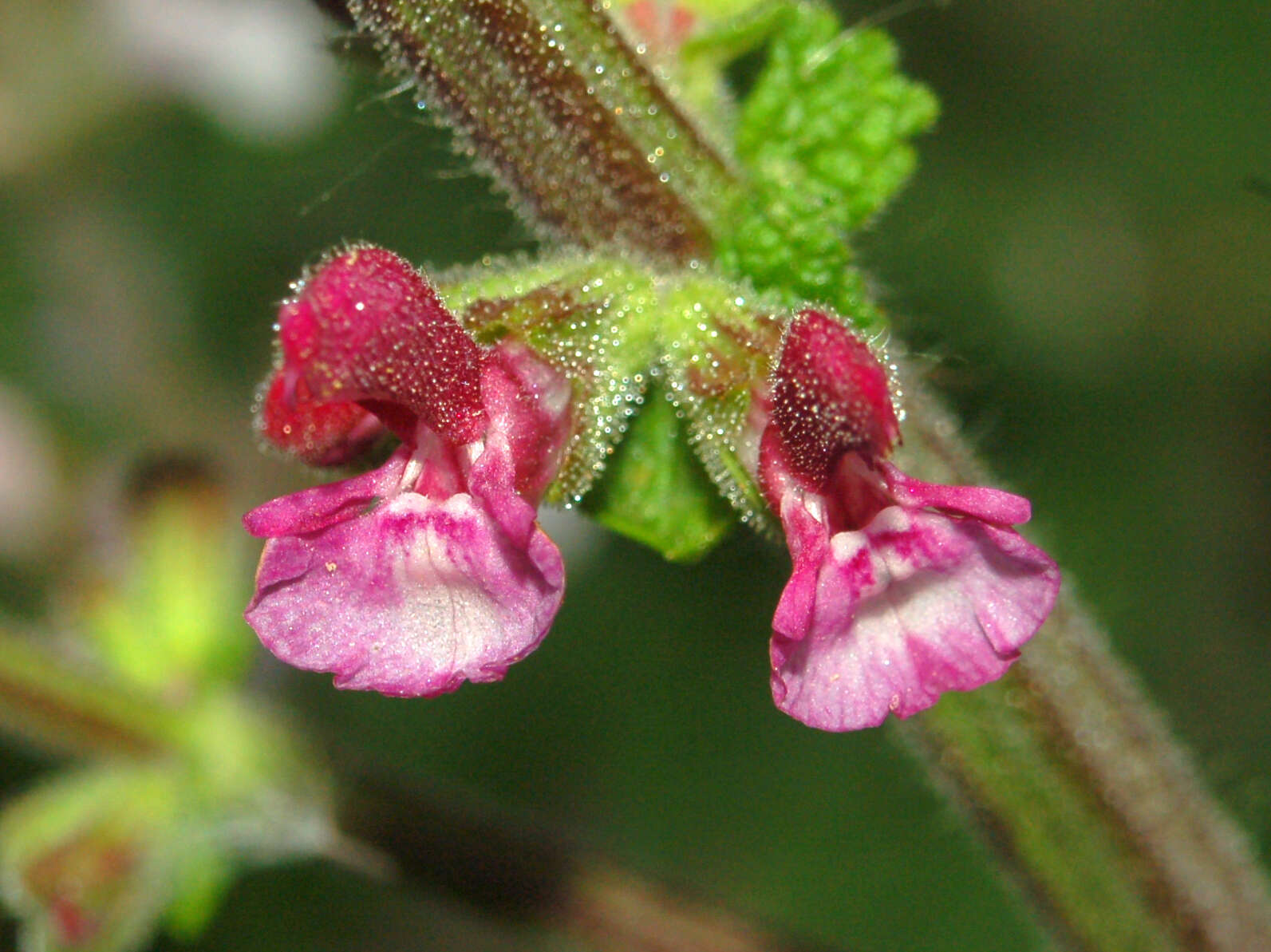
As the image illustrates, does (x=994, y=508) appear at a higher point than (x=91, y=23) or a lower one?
lower

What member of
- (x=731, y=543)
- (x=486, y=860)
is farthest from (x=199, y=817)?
(x=731, y=543)

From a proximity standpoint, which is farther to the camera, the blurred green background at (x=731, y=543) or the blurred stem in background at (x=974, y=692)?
the blurred green background at (x=731, y=543)

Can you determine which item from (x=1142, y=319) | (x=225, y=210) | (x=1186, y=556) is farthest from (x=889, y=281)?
(x=225, y=210)

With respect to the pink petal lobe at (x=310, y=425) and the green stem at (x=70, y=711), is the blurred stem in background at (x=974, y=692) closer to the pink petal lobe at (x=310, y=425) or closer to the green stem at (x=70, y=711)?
the pink petal lobe at (x=310, y=425)

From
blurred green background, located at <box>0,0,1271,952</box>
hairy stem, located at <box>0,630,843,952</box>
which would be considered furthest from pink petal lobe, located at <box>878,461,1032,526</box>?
blurred green background, located at <box>0,0,1271,952</box>

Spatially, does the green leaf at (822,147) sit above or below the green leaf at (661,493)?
above

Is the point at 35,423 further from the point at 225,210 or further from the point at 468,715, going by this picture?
the point at 468,715

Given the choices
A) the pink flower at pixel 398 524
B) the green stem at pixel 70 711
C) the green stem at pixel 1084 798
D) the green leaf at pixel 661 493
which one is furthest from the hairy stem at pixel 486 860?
the pink flower at pixel 398 524
